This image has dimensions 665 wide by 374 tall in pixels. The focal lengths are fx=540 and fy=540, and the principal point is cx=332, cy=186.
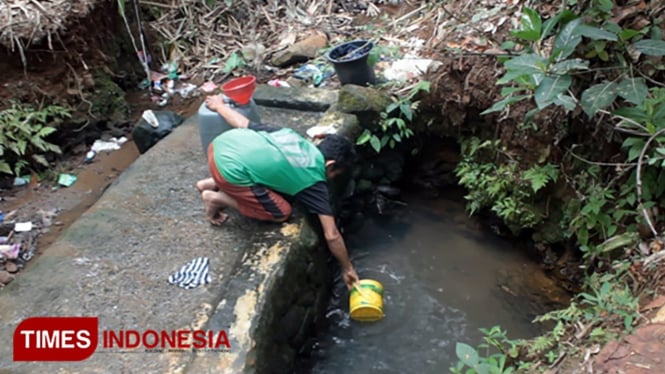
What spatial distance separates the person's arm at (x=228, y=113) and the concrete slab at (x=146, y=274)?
58 centimetres

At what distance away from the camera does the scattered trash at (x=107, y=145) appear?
17.8 ft

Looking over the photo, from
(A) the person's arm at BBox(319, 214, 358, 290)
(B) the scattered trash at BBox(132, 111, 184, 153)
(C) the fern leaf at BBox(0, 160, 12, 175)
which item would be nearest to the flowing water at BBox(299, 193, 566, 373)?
(A) the person's arm at BBox(319, 214, 358, 290)

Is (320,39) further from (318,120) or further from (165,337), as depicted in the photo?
(165,337)

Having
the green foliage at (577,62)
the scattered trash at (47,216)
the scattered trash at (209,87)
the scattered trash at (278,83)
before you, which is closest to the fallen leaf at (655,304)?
the green foliage at (577,62)

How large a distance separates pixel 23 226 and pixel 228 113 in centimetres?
210

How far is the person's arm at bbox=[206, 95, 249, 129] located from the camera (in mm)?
3750

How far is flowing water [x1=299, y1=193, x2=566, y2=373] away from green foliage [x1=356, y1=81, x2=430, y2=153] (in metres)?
0.75

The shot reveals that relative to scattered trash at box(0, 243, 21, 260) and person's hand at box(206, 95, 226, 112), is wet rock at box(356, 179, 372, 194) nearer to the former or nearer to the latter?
person's hand at box(206, 95, 226, 112)

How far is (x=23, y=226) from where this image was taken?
14.5 ft

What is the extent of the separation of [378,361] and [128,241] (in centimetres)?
181

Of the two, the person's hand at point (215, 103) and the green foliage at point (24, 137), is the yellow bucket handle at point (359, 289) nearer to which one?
the person's hand at point (215, 103)

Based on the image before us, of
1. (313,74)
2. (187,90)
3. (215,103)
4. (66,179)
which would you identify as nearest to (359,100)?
(313,74)

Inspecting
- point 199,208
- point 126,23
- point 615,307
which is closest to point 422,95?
point 199,208

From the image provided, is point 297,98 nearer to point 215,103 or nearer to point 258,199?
point 215,103
